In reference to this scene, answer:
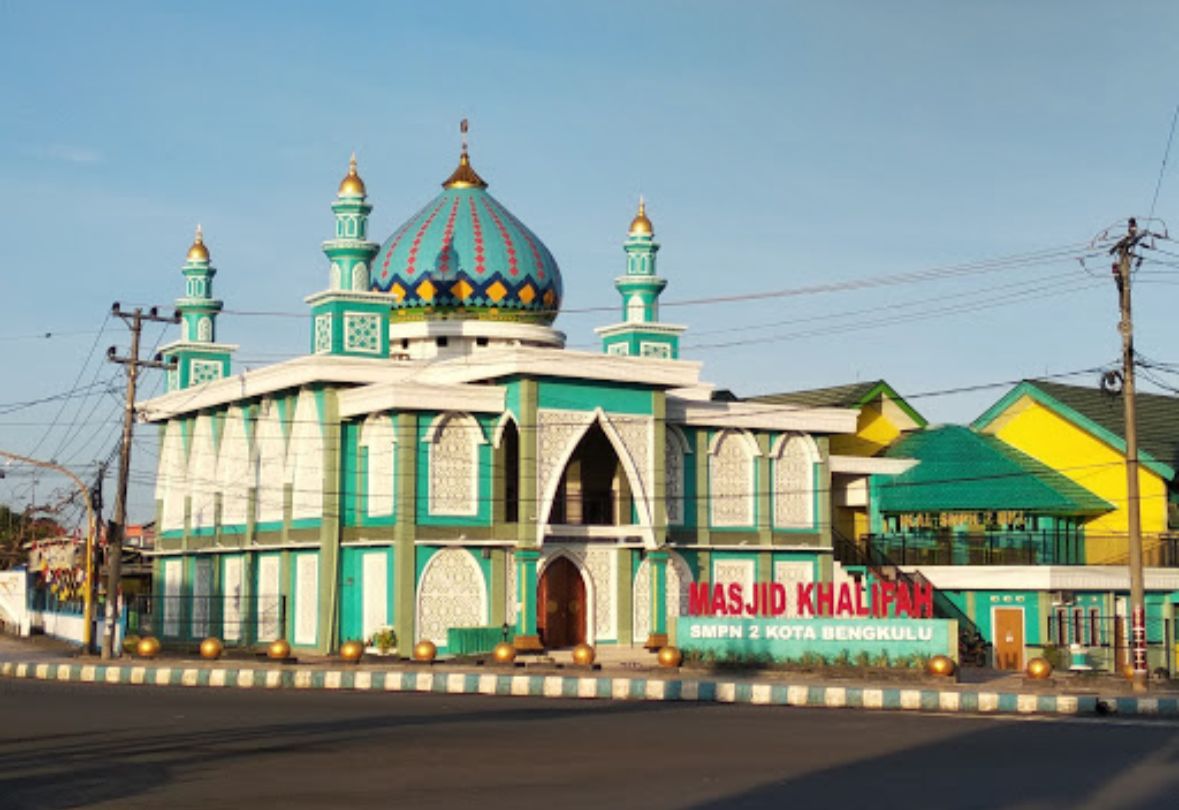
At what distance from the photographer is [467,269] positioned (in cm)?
5038

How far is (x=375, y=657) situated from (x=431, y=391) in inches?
266

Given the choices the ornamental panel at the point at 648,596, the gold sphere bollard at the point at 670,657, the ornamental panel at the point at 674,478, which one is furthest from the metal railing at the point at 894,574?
the gold sphere bollard at the point at 670,657

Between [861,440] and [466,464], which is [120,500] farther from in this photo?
[861,440]

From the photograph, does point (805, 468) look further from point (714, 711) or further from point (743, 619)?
point (714, 711)

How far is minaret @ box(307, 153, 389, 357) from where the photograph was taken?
152 ft

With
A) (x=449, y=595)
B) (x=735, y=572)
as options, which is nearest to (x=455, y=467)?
(x=449, y=595)

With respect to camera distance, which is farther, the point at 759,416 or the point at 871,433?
the point at 871,433

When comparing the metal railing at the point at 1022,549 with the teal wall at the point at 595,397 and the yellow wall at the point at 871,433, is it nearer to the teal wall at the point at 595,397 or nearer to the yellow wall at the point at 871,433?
the yellow wall at the point at 871,433

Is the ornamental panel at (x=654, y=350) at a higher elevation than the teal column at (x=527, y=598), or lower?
higher

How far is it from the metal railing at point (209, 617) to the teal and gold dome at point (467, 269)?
9436 mm

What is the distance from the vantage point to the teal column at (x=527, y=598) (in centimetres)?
4322

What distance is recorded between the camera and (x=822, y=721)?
2662 cm

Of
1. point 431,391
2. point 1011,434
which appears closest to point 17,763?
point 431,391

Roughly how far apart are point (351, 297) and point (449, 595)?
8.60 meters
